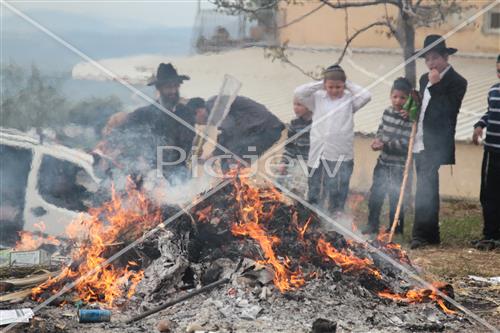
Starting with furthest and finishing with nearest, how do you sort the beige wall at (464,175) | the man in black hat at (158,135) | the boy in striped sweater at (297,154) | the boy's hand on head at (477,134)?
the beige wall at (464,175), the boy in striped sweater at (297,154), the man in black hat at (158,135), the boy's hand on head at (477,134)

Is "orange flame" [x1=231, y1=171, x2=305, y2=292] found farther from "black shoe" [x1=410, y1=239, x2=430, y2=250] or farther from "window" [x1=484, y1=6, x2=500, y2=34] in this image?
"window" [x1=484, y1=6, x2=500, y2=34]

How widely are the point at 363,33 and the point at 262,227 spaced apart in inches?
571

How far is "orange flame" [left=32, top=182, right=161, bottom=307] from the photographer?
24.2 ft

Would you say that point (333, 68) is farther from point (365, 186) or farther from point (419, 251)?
point (365, 186)

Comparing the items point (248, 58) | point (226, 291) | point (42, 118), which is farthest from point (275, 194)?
point (248, 58)

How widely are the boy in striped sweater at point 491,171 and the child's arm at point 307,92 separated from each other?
2.06 metres

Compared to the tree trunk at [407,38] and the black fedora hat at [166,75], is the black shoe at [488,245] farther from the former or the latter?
the black fedora hat at [166,75]

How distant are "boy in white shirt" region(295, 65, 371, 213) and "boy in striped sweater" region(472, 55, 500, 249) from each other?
1508 millimetres

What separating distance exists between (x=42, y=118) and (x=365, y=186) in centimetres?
731

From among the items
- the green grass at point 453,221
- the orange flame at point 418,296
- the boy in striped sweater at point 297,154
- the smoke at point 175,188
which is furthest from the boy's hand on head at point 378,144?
the orange flame at point 418,296

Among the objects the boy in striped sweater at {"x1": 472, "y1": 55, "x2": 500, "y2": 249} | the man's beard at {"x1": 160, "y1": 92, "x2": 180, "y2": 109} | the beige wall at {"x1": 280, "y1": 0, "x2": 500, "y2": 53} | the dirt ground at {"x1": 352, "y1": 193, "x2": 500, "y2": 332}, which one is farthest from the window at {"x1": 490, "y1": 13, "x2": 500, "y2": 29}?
the man's beard at {"x1": 160, "y1": 92, "x2": 180, "y2": 109}

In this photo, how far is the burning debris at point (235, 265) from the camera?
6980 mm

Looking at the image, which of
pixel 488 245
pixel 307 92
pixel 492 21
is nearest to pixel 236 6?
pixel 307 92

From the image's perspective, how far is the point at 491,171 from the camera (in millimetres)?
10062
